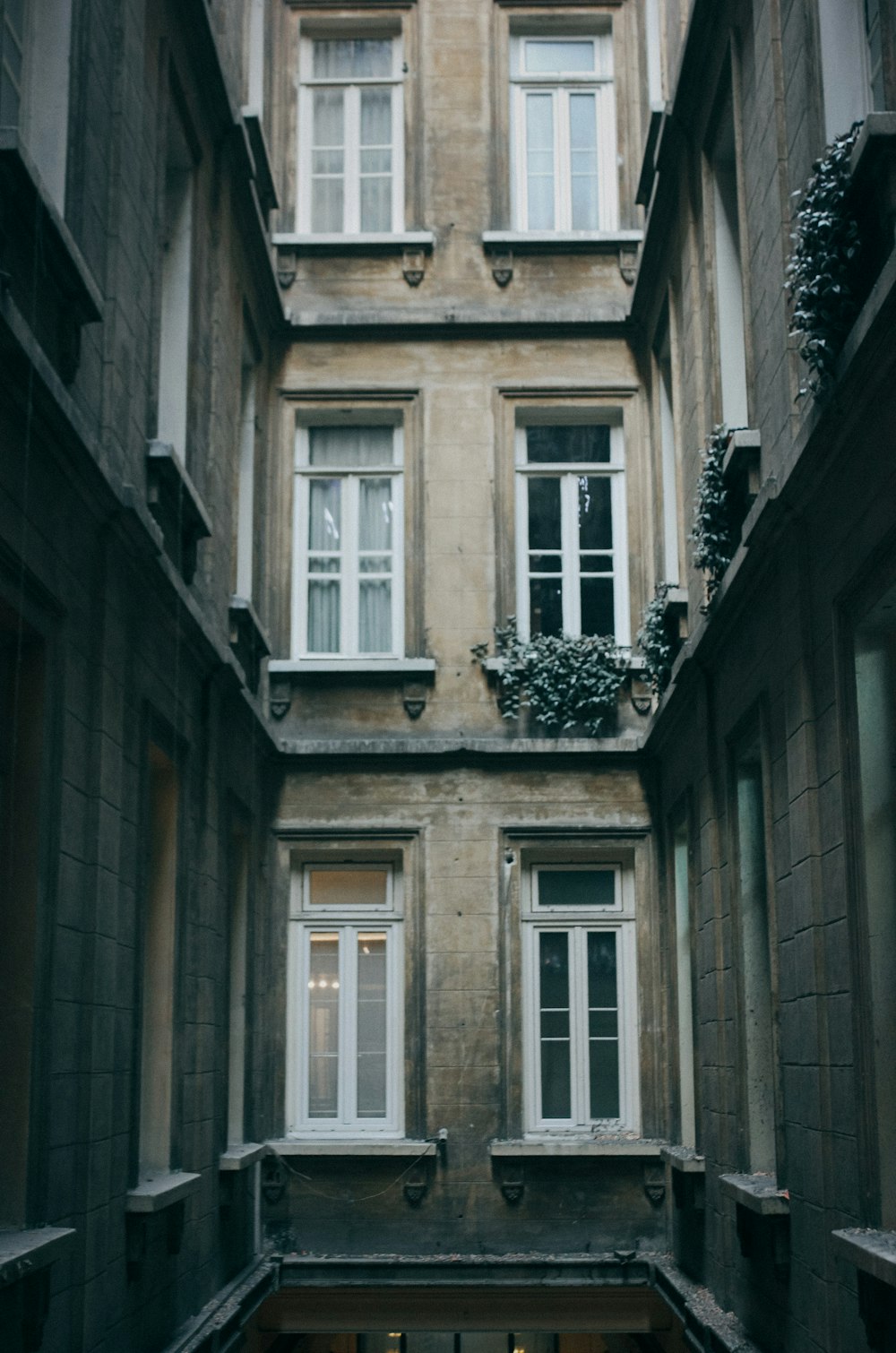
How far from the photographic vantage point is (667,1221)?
539 inches

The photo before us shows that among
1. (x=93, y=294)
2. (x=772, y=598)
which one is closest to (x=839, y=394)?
(x=772, y=598)

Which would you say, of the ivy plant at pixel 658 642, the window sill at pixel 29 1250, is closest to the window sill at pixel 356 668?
the ivy plant at pixel 658 642

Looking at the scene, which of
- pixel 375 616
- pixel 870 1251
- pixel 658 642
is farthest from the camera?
pixel 375 616

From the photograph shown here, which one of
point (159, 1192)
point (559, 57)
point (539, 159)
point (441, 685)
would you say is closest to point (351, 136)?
point (539, 159)

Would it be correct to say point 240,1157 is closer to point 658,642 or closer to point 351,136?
point 658,642

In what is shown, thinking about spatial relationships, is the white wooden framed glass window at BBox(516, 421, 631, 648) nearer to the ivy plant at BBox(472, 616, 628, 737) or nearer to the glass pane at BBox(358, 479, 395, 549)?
the ivy plant at BBox(472, 616, 628, 737)

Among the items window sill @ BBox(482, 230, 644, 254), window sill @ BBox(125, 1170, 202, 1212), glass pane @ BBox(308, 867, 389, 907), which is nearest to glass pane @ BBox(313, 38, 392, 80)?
window sill @ BBox(482, 230, 644, 254)

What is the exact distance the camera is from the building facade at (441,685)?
7.69 meters

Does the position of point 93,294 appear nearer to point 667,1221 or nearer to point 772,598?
point 772,598

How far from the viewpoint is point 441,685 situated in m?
14.9

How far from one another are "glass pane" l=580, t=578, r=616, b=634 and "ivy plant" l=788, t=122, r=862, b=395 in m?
7.93

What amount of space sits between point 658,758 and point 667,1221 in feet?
11.9

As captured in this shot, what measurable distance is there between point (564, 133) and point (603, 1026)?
8.10 m

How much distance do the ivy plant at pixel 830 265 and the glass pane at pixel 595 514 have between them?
8.07 meters
